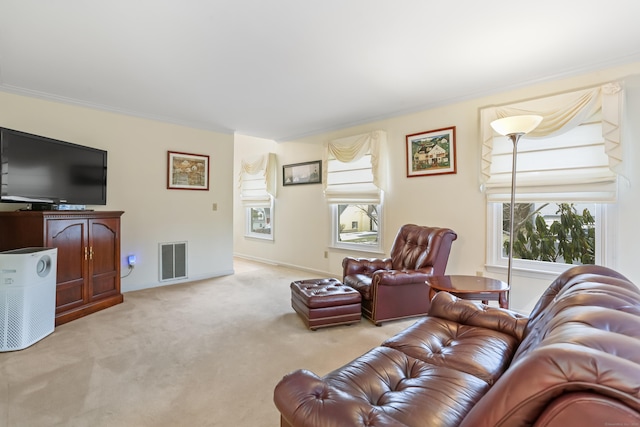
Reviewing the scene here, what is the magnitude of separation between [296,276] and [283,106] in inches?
104

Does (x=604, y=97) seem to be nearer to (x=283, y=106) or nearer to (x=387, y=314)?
(x=387, y=314)

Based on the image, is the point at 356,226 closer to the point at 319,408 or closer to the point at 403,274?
the point at 403,274

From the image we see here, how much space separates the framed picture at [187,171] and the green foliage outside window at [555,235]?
4241 millimetres

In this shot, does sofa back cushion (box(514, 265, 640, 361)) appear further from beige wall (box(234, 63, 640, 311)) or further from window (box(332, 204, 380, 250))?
window (box(332, 204, 380, 250))

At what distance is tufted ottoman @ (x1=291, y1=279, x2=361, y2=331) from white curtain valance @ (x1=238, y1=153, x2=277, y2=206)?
3.22m

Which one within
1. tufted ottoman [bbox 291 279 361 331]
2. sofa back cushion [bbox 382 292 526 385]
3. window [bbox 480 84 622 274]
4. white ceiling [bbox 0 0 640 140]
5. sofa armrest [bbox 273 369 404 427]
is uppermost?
white ceiling [bbox 0 0 640 140]

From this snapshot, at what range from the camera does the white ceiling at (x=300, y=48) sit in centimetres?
203

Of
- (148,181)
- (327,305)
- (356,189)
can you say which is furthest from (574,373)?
(148,181)

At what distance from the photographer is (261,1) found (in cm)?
193

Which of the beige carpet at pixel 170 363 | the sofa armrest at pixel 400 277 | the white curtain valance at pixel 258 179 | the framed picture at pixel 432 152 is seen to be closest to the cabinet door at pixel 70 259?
the beige carpet at pixel 170 363

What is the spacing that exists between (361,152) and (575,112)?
2399 millimetres

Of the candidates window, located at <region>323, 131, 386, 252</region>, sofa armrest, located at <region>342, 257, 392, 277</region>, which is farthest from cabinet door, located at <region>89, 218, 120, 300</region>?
window, located at <region>323, 131, 386, 252</region>

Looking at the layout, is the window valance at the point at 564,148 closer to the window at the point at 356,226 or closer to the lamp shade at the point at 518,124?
the lamp shade at the point at 518,124

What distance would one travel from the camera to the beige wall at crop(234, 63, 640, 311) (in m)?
2.68
